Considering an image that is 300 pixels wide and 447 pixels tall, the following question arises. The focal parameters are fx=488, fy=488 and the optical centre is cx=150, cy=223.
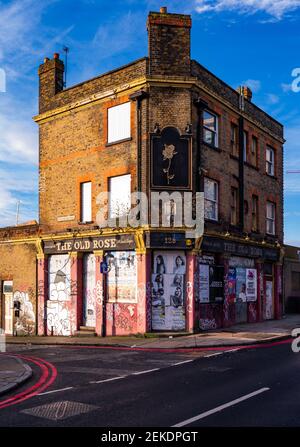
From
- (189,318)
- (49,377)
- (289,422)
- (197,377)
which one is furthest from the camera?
(189,318)

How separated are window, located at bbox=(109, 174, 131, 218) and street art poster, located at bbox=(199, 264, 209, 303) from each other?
4225 mm

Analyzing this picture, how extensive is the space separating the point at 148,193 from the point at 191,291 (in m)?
4.46

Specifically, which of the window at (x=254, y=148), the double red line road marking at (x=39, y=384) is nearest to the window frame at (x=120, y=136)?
the window at (x=254, y=148)

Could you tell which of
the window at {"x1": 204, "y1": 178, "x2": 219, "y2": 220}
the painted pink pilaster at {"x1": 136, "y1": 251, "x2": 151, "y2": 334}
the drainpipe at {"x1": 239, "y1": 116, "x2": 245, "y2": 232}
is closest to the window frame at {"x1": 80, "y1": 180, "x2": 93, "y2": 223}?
the painted pink pilaster at {"x1": 136, "y1": 251, "x2": 151, "y2": 334}

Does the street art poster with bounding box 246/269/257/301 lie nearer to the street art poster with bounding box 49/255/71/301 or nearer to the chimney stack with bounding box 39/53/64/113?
the street art poster with bounding box 49/255/71/301

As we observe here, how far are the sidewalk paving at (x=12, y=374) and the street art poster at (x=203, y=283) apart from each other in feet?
30.3

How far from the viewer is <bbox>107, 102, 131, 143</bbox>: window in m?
21.8

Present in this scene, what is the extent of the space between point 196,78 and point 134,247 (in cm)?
768

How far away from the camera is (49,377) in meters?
12.1

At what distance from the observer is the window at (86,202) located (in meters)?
23.1

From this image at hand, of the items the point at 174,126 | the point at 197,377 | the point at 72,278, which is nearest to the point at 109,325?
Result: the point at 72,278

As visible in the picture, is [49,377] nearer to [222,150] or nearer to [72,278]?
[72,278]

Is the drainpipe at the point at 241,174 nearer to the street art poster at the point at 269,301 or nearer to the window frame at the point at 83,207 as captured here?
the street art poster at the point at 269,301

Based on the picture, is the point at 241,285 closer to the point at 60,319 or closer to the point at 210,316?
the point at 210,316
